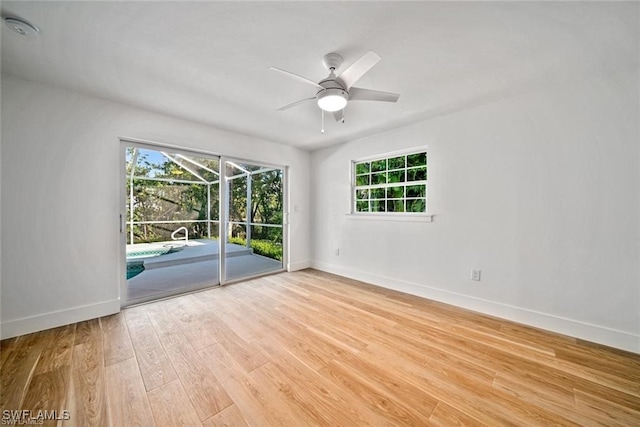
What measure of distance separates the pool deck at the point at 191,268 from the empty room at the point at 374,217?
0.09 meters

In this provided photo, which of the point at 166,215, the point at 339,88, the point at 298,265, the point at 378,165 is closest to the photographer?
the point at 339,88

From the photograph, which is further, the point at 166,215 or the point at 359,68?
the point at 166,215

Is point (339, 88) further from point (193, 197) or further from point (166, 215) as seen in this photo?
point (166, 215)

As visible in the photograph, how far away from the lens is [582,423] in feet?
4.32

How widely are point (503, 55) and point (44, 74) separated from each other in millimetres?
4003

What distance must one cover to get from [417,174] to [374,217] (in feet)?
2.99

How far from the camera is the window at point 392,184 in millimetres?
3375

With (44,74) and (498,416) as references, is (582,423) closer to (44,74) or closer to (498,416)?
(498,416)

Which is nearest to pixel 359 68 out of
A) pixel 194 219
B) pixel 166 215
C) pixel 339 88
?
pixel 339 88

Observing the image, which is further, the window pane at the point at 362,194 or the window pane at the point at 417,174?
the window pane at the point at 362,194

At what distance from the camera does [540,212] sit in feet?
7.88

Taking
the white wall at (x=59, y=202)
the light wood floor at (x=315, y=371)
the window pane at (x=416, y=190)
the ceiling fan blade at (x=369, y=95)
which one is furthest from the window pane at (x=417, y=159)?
the white wall at (x=59, y=202)

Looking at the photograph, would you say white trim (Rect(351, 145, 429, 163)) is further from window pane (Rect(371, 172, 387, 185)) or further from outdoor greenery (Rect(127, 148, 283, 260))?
outdoor greenery (Rect(127, 148, 283, 260))

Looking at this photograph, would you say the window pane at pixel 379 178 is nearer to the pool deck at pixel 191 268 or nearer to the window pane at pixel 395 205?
the window pane at pixel 395 205
